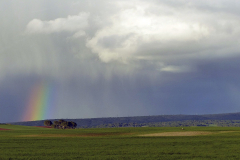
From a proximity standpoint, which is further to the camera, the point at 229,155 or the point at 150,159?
the point at 229,155

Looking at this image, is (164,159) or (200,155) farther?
(200,155)

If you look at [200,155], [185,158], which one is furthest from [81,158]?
[200,155]

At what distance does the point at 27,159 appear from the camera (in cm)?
3416

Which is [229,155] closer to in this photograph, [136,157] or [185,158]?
[185,158]

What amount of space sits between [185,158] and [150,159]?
422cm

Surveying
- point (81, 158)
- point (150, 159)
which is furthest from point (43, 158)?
point (150, 159)

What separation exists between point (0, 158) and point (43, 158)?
5174mm

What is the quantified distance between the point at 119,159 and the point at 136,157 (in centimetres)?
279

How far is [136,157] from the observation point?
3525 cm

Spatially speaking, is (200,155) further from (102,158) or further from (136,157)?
(102,158)

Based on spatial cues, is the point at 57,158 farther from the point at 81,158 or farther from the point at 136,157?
the point at 136,157

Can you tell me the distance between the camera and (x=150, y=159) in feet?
110

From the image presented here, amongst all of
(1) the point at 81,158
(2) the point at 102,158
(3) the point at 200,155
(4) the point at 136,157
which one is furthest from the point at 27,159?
(3) the point at 200,155

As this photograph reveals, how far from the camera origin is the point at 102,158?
113ft
